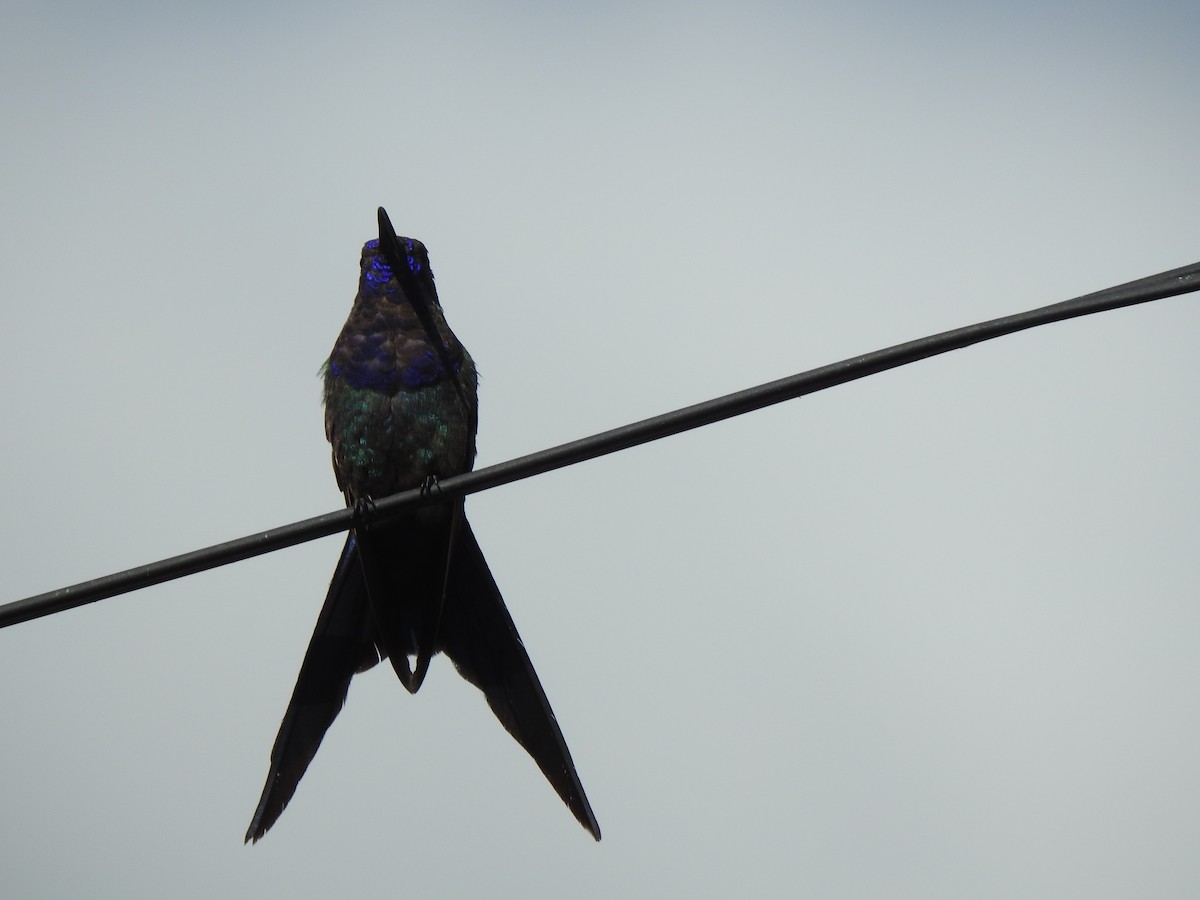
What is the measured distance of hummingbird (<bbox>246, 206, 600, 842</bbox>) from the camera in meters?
4.21

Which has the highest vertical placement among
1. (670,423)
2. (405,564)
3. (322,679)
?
(670,423)

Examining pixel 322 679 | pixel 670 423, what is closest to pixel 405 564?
pixel 322 679

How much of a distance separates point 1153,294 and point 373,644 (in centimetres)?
293

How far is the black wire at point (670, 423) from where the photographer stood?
2600 millimetres

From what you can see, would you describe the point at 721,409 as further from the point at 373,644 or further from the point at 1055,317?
the point at 373,644

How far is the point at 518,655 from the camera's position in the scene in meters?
4.39

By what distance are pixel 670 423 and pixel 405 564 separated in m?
2.28

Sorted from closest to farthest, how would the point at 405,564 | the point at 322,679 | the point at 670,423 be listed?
the point at 670,423 → the point at 322,679 → the point at 405,564

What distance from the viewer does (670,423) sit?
269cm

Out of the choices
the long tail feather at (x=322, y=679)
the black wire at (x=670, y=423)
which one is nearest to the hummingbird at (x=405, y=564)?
the long tail feather at (x=322, y=679)

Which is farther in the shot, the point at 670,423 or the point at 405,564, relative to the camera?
the point at 405,564

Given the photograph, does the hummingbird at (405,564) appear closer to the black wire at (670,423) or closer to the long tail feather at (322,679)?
the long tail feather at (322,679)

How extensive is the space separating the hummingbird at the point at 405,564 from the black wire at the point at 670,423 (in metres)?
1.36

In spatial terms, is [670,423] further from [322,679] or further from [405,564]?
[405,564]
